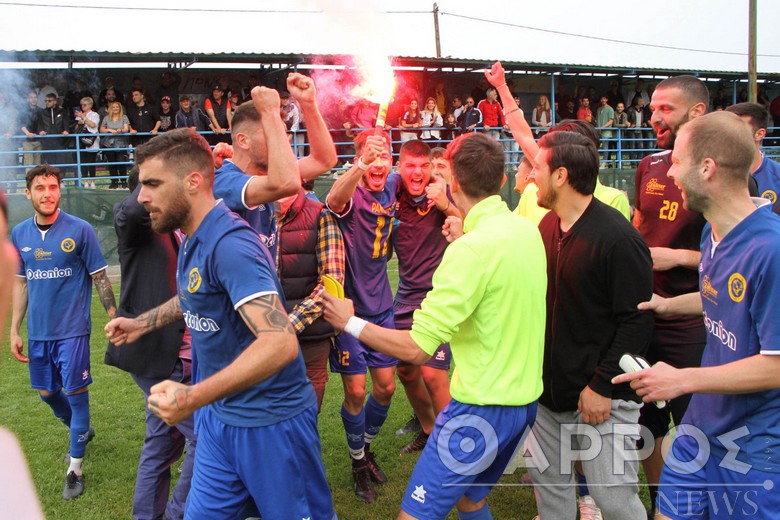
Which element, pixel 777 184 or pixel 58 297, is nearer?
pixel 777 184

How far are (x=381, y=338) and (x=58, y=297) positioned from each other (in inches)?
154

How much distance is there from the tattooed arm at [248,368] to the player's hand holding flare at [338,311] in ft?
1.64

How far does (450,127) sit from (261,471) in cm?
1752

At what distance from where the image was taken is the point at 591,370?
3.80 m

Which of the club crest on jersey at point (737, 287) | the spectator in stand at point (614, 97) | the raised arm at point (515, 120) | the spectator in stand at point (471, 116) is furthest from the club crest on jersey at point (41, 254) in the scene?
the spectator in stand at point (614, 97)

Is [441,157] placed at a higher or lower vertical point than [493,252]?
higher

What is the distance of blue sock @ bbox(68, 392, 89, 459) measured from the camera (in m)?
5.59

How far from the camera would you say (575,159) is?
381 cm

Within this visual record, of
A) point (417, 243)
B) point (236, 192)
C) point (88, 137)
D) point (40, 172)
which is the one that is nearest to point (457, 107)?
point (88, 137)

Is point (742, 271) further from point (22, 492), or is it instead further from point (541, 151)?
point (22, 492)

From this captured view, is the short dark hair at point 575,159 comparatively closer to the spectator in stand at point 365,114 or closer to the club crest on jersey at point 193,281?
the club crest on jersey at point 193,281

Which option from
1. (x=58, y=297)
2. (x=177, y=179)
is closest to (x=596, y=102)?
(x=58, y=297)

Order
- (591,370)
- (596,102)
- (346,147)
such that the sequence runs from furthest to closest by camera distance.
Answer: (596,102) → (346,147) → (591,370)

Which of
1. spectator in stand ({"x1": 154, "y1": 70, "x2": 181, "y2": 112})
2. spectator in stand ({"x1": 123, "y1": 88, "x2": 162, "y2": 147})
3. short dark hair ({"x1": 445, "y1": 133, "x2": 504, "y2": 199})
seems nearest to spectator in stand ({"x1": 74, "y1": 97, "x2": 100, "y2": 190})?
spectator in stand ({"x1": 123, "y1": 88, "x2": 162, "y2": 147})
